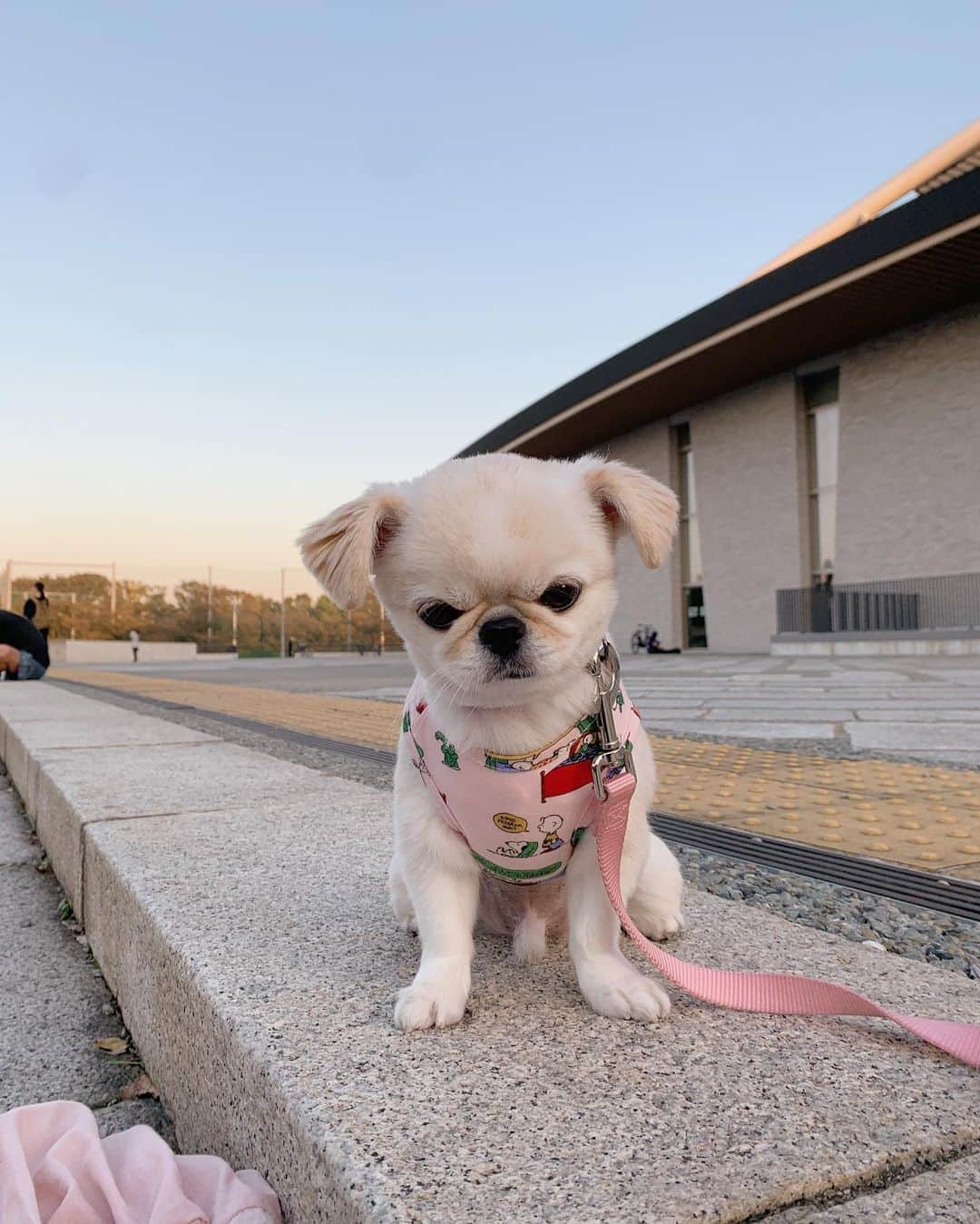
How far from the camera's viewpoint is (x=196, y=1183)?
1.21m

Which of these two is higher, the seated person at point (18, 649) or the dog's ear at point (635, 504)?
the dog's ear at point (635, 504)

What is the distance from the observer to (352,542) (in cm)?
148

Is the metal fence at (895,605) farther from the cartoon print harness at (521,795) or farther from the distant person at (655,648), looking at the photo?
the cartoon print harness at (521,795)

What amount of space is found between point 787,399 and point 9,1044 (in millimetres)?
26264

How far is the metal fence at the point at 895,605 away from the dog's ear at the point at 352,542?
2100 cm

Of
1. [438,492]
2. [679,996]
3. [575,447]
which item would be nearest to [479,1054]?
[679,996]

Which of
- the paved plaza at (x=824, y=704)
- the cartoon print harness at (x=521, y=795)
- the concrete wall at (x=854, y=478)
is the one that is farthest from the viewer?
the concrete wall at (x=854, y=478)

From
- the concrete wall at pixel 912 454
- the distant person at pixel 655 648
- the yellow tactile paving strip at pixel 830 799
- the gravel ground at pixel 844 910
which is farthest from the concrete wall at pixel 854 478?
the gravel ground at pixel 844 910

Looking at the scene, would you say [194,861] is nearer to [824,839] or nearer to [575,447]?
[824,839]

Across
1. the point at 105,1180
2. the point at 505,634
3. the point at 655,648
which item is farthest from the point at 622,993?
the point at 655,648

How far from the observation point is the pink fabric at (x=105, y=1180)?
3.57 feet

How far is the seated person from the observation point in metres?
12.5

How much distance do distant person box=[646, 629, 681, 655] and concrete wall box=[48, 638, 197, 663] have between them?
Result: 2410 centimetres

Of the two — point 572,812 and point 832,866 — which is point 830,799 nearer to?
point 832,866
